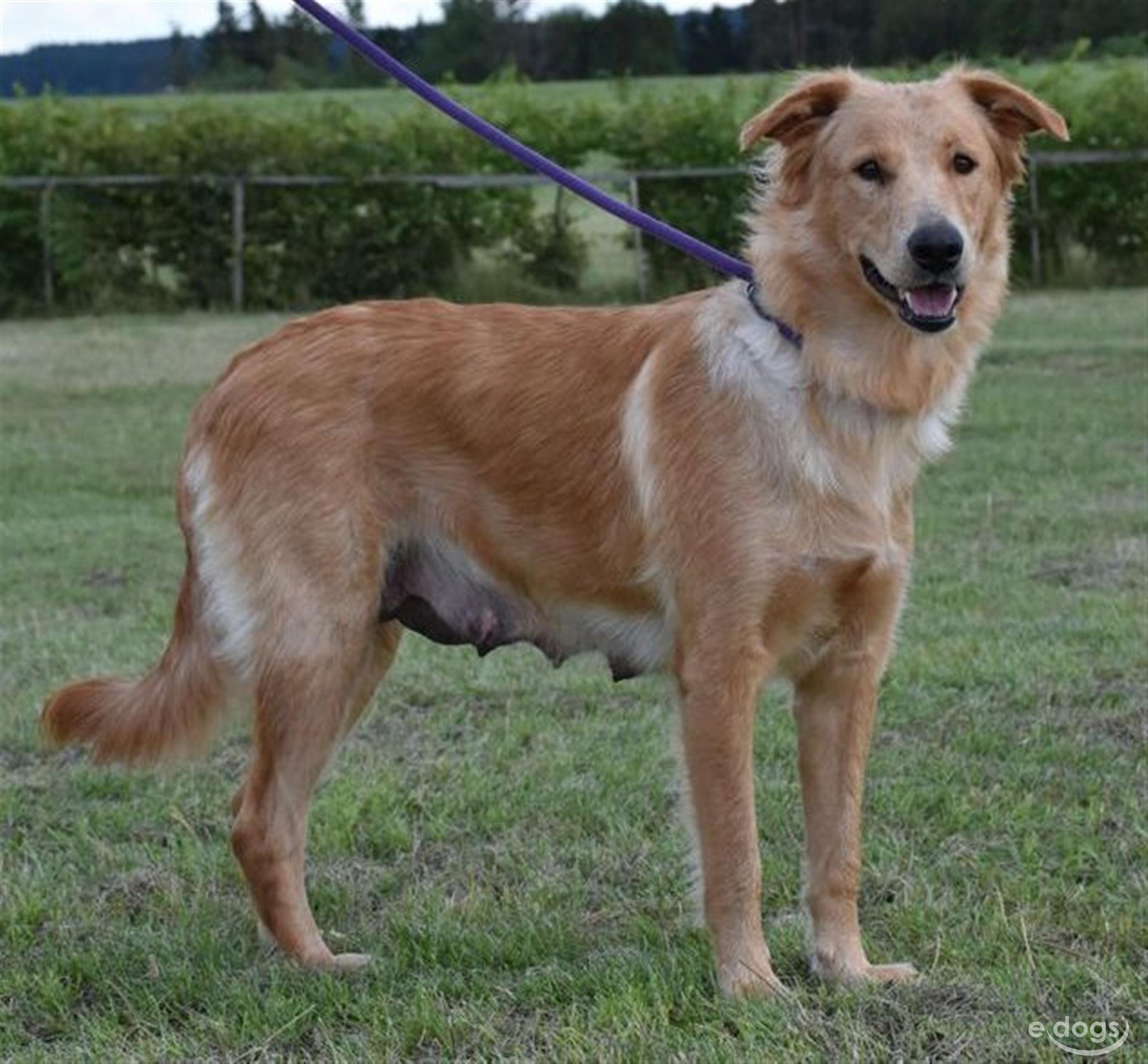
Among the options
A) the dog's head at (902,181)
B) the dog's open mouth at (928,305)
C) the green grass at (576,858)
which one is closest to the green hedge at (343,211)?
the green grass at (576,858)

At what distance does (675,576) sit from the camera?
4.30 m

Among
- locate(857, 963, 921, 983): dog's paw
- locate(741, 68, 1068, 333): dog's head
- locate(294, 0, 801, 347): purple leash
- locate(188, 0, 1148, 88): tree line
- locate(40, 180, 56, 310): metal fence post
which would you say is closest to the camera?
locate(741, 68, 1068, 333): dog's head

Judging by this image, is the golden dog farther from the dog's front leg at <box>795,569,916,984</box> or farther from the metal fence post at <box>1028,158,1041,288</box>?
the metal fence post at <box>1028,158,1041,288</box>

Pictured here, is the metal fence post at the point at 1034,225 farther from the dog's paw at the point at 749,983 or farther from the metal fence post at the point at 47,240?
the dog's paw at the point at 749,983

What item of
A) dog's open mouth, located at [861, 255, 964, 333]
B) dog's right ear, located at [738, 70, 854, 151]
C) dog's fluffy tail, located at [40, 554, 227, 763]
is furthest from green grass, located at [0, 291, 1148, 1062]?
dog's right ear, located at [738, 70, 854, 151]

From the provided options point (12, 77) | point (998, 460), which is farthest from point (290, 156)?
point (998, 460)

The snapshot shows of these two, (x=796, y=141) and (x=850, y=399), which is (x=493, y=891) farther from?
(x=796, y=141)

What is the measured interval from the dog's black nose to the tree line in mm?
24748

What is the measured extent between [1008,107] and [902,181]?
467 millimetres

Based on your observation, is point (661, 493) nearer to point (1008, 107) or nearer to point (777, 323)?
point (777, 323)

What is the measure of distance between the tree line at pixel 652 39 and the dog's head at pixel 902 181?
2432cm

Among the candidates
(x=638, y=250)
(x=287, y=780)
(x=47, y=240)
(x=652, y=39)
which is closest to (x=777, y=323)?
(x=287, y=780)

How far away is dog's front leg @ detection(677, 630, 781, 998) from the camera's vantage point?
13.7 ft

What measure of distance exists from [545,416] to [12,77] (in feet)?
90.0
